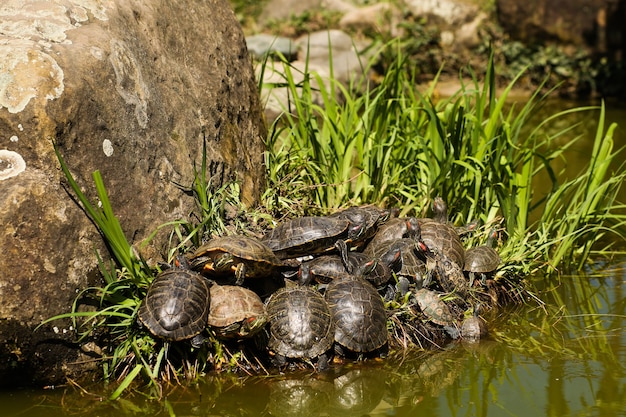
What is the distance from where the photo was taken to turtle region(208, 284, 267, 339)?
155 inches

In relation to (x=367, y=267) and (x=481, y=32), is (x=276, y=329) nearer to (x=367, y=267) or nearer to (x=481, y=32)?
(x=367, y=267)

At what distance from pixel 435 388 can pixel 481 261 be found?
4.04 feet

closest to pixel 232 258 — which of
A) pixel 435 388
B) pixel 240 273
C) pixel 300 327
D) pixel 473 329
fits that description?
pixel 240 273

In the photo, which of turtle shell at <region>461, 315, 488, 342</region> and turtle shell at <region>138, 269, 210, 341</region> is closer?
turtle shell at <region>138, 269, 210, 341</region>

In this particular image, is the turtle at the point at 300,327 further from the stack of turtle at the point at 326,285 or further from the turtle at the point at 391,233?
the turtle at the point at 391,233

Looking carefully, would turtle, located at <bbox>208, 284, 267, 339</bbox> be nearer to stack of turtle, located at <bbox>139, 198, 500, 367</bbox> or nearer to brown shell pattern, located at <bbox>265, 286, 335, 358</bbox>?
stack of turtle, located at <bbox>139, 198, 500, 367</bbox>

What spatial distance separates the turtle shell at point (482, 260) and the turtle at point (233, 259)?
1.34m

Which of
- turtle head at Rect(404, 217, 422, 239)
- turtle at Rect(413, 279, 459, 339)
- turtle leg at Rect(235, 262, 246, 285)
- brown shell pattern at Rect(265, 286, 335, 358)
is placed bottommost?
turtle at Rect(413, 279, 459, 339)

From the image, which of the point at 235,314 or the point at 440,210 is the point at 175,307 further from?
the point at 440,210

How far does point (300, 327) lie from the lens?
13.4ft

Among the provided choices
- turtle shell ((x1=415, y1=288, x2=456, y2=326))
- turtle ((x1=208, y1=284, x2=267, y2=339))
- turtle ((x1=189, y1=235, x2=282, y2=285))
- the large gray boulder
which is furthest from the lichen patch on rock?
turtle shell ((x1=415, y1=288, x2=456, y2=326))

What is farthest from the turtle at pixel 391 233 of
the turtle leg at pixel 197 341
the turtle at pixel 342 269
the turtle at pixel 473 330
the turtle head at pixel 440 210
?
the turtle leg at pixel 197 341

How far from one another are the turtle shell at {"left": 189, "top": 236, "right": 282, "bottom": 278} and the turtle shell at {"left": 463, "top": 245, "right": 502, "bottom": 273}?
52.4 inches

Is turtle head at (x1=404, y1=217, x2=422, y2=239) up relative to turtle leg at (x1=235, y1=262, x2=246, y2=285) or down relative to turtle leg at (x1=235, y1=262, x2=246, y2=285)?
down
